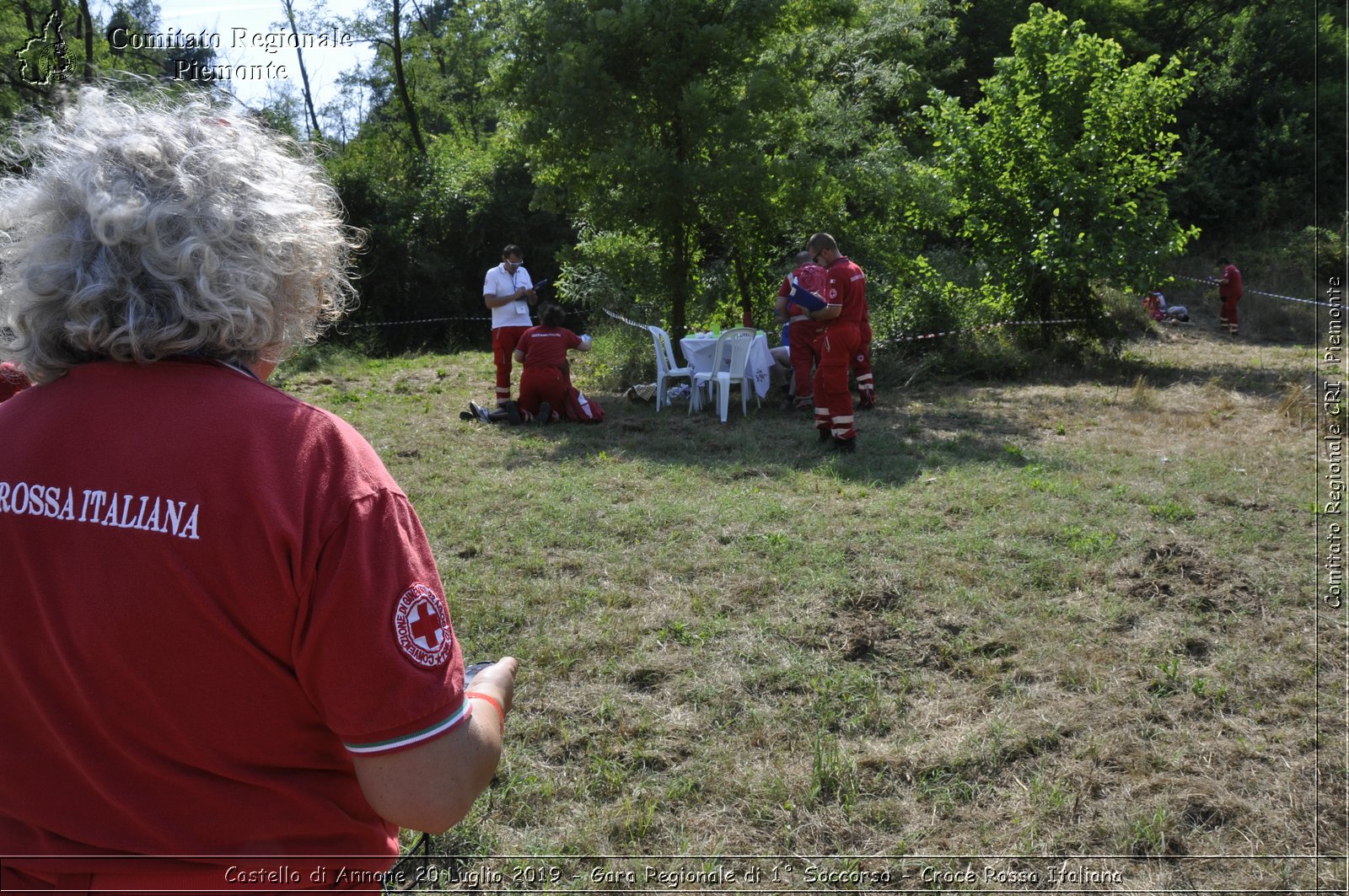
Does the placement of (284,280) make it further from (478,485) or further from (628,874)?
(478,485)

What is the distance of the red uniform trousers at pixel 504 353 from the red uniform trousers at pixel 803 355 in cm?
307

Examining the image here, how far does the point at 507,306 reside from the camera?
10.7 metres

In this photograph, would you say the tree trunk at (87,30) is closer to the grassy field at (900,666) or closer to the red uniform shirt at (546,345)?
the red uniform shirt at (546,345)

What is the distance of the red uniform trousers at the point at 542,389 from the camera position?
33.0 ft

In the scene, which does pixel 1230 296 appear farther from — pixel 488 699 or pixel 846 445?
pixel 488 699

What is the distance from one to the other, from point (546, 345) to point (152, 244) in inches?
343

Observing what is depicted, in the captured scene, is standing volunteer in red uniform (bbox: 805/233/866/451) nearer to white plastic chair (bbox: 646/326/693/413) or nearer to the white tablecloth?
the white tablecloth

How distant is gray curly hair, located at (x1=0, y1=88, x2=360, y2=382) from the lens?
1271mm

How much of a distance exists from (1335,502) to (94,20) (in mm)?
27350

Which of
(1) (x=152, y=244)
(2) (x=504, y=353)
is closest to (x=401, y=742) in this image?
(1) (x=152, y=244)

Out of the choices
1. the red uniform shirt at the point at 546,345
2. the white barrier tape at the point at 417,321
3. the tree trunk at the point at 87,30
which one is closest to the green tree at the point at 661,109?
the red uniform shirt at the point at 546,345

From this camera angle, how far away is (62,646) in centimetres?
122

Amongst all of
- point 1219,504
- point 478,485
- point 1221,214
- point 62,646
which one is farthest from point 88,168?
point 1221,214

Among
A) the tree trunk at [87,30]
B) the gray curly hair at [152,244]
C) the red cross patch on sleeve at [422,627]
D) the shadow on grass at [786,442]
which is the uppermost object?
the tree trunk at [87,30]
